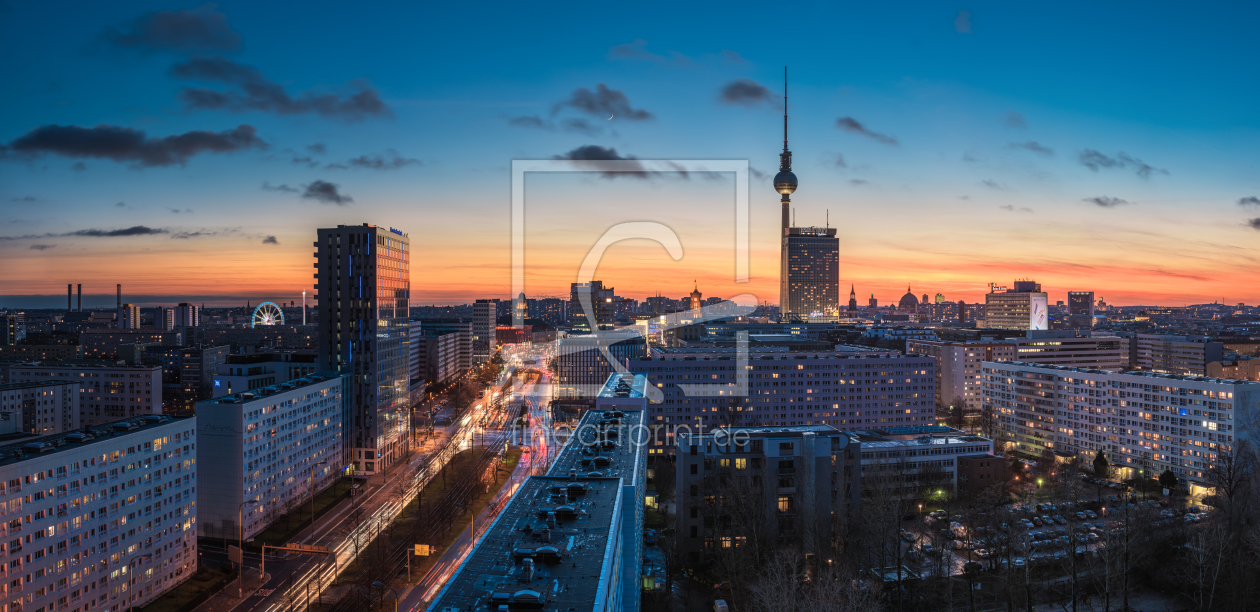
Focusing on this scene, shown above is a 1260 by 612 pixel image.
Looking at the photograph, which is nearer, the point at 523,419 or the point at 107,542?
the point at 107,542

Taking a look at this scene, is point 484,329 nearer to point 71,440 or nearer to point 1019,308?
point 71,440

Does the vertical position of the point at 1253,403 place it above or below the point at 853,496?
above

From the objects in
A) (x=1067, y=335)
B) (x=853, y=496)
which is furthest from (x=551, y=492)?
(x=1067, y=335)

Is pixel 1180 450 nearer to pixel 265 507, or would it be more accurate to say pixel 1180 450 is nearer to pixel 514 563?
pixel 514 563

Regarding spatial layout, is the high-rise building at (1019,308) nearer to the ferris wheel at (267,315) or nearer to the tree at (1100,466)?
the tree at (1100,466)

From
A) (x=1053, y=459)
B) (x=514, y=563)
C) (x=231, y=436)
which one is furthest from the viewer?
(x=1053, y=459)

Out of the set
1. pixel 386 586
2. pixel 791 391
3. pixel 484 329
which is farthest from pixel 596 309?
pixel 386 586

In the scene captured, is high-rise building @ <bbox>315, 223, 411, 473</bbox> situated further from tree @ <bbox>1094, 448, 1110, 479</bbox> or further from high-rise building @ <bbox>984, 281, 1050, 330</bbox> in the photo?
high-rise building @ <bbox>984, 281, 1050, 330</bbox>
